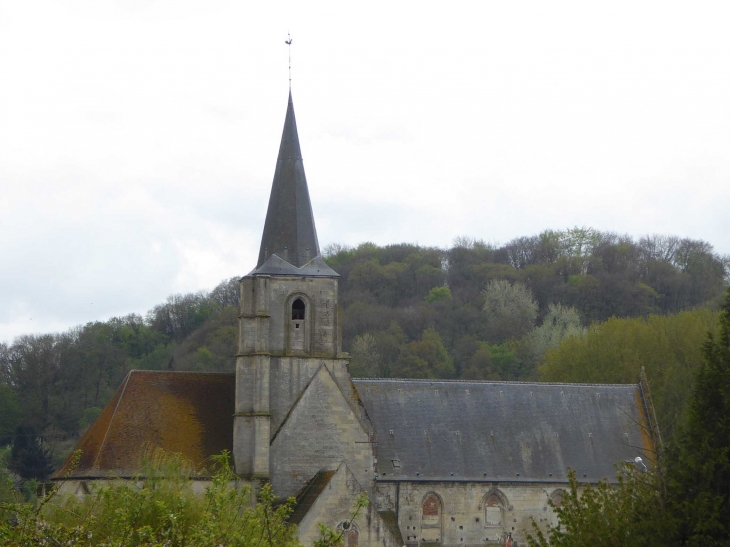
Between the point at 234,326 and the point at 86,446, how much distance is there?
41934 mm

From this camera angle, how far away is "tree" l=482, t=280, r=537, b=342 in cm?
8425

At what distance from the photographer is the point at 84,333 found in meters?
83.4

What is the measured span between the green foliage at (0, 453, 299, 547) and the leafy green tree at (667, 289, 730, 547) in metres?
5.11

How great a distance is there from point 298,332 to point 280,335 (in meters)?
0.54

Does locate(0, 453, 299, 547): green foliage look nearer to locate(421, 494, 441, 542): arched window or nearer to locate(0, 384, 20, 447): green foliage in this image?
locate(421, 494, 441, 542): arched window

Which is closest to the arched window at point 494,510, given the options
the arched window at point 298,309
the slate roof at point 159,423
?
the arched window at point 298,309

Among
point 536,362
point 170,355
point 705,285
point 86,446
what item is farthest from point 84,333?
point 86,446

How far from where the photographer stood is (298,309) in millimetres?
34438

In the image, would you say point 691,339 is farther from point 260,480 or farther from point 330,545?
point 330,545

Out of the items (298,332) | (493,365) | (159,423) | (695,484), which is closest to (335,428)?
(298,332)

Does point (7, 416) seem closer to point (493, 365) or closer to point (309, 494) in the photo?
point (493, 365)

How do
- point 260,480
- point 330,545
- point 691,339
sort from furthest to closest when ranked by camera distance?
point 691,339, point 260,480, point 330,545

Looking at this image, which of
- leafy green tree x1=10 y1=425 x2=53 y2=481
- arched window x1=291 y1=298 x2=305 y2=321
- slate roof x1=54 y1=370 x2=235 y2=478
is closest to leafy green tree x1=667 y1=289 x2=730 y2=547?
arched window x1=291 y1=298 x2=305 y2=321

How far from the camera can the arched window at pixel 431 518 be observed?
35.6 meters
